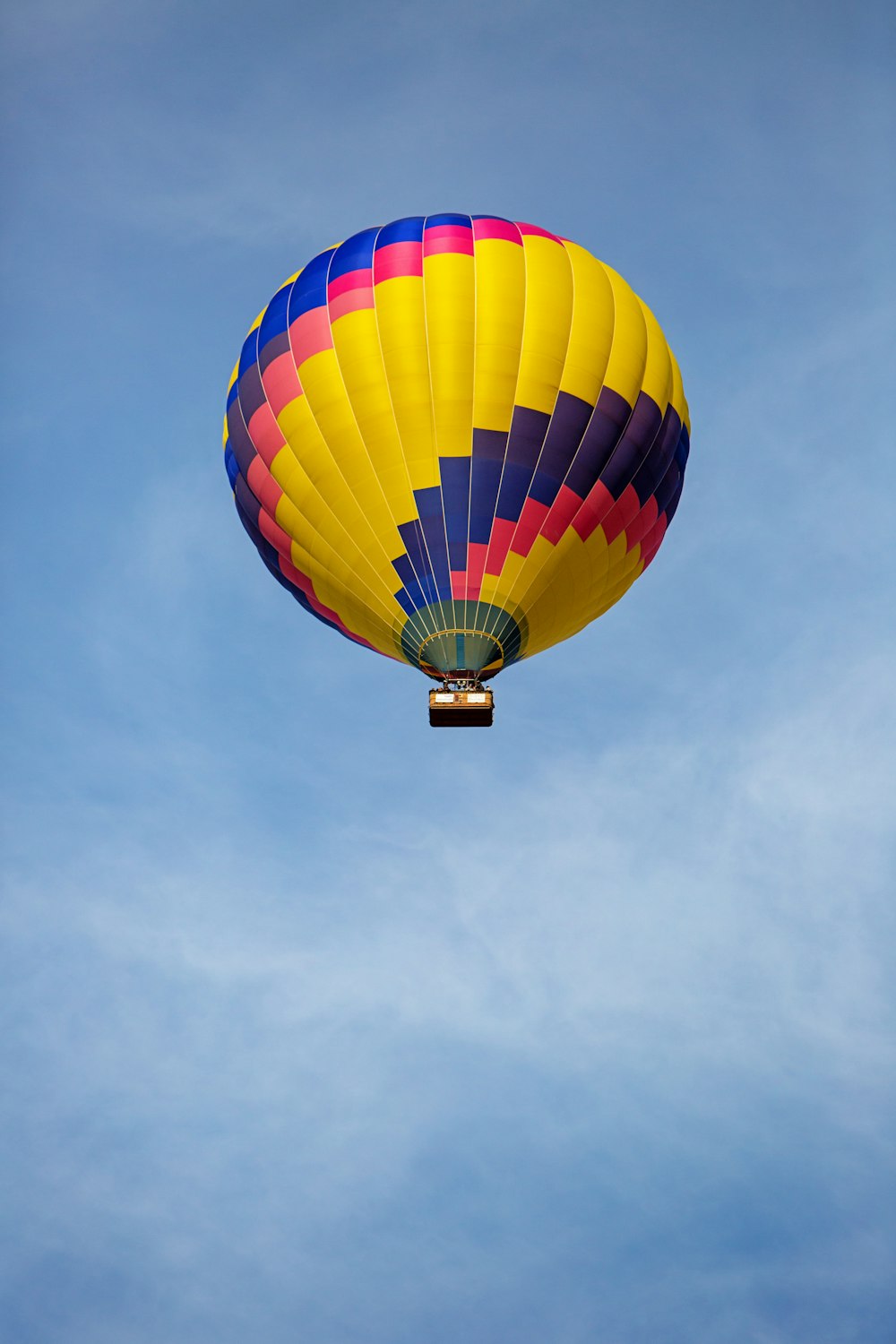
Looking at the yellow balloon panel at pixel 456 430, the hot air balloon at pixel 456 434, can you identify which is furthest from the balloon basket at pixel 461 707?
the yellow balloon panel at pixel 456 430

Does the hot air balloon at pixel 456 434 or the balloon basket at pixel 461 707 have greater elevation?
the hot air balloon at pixel 456 434

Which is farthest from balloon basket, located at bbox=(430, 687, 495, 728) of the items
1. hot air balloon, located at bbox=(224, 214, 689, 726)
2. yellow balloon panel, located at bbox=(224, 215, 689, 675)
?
yellow balloon panel, located at bbox=(224, 215, 689, 675)

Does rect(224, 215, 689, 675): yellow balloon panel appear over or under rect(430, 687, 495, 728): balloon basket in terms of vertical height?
over

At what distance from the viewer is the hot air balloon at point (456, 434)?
2367cm

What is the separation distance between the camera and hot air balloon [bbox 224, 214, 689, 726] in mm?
23672

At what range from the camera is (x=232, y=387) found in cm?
2584

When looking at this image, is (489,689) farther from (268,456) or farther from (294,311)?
(294,311)

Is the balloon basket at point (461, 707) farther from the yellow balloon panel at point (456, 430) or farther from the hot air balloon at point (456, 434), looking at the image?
the yellow balloon panel at point (456, 430)

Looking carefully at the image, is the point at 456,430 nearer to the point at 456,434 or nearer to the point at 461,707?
the point at 456,434

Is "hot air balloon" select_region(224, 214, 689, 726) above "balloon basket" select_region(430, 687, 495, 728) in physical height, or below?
above

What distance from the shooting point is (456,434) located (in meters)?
23.6

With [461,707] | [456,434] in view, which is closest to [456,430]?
[456,434]

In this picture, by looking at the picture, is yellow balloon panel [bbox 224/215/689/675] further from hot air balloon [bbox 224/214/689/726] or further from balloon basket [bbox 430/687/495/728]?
balloon basket [bbox 430/687/495/728]

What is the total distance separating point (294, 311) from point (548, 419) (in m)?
4.41
